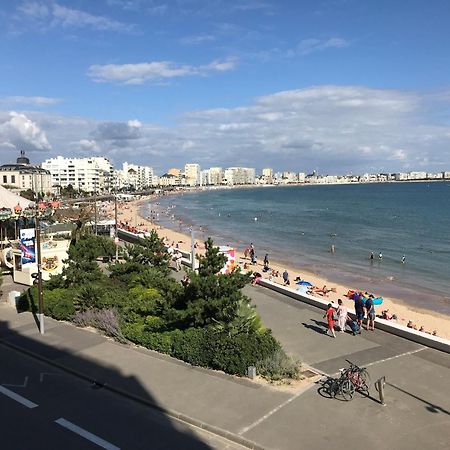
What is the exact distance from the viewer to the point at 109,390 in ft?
36.4

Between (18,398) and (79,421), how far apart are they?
1.95 m

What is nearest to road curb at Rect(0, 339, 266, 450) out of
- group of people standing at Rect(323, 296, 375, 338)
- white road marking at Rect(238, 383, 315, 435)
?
white road marking at Rect(238, 383, 315, 435)

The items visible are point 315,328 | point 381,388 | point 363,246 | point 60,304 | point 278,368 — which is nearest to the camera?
point 381,388

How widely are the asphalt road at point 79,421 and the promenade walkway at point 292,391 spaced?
264mm

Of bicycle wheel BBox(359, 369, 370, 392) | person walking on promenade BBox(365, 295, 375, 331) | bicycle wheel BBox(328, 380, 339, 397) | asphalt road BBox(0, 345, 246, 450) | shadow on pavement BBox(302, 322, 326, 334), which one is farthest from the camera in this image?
shadow on pavement BBox(302, 322, 326, 334)

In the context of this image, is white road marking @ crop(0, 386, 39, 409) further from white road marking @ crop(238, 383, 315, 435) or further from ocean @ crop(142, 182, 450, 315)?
ocean @ crop(142, 182, 450, 315)

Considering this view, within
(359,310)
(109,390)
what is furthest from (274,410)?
Result: (359,310)

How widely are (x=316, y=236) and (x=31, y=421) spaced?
5365 centimetres

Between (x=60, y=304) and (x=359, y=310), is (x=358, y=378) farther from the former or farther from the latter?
(x=60, y=304)

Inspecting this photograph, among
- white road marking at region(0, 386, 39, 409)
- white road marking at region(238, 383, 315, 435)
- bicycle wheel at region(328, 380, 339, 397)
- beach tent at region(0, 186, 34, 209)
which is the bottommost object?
white road marking at region(0, 386, 39, 409)

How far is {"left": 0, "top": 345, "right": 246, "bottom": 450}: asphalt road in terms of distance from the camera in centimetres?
877

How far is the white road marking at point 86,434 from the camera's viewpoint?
8664mm

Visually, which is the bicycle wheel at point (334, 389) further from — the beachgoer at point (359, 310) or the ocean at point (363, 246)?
the ocean at point (363, 246)

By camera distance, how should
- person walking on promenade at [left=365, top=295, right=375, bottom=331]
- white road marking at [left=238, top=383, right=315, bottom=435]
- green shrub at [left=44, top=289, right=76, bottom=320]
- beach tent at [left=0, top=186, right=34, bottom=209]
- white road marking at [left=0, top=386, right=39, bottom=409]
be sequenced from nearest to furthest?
white road marking at [left=238, top=383, right=315, bottom=435] < white road marking at [left=0, top=386, right=39, bottom=409] < person walking on promenade at [left=365, top=295, right=375, bottom=331] < green shrub at [left=44, top=289, right=76, bottom=320] < beach tent at [left=0, top=186, right=34, bottom=209]
